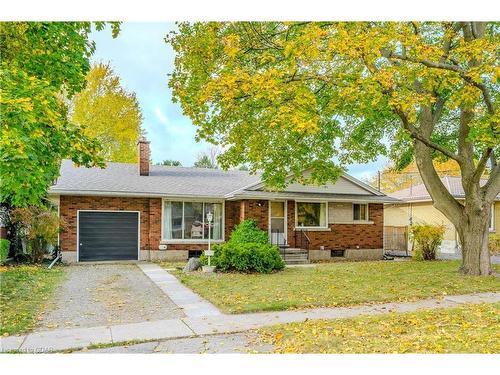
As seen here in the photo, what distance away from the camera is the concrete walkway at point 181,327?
4995 mm

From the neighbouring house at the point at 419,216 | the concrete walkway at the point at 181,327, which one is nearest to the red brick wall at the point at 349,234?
the neighbouring house at the point at 419,216

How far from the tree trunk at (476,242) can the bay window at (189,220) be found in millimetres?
7807

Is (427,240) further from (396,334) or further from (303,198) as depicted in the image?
(396,334)

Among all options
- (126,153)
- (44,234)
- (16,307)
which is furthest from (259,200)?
(16,307)

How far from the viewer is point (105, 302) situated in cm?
734

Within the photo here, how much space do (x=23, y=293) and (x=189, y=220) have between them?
7.43 meters

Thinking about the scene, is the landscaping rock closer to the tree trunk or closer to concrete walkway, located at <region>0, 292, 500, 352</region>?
concrete walkway, located at <region>0, 292, 500, 352</region>

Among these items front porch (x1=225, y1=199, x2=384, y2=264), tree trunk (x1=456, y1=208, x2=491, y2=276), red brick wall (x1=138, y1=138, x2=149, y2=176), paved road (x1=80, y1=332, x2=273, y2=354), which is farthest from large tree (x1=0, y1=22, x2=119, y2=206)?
front porch (x1=225, y1=199, x2=384, y2=264)

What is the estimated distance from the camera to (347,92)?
23.0 feet

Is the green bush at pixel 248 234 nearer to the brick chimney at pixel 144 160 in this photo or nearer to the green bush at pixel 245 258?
the green bush at pixel 245 258

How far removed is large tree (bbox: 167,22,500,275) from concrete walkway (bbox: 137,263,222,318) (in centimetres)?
290

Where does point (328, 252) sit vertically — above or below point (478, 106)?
below

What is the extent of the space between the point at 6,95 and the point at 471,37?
8.26 m
